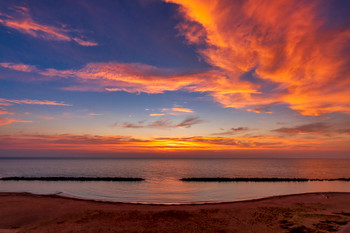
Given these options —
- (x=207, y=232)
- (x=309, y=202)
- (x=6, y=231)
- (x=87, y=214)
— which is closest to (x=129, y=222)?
(x=87, y=214)

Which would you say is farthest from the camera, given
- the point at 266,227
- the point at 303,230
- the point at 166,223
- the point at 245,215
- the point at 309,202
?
the point at 309,202

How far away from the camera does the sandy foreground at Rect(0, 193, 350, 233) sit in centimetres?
2088

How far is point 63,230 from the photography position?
20312 mm

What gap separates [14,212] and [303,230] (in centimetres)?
3378

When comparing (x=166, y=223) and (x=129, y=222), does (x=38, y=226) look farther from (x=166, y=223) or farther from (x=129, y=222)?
(x=166, y=223)

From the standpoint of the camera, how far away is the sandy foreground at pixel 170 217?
20.9 metres

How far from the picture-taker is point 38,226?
21656mm

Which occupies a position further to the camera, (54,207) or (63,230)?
(54,207)

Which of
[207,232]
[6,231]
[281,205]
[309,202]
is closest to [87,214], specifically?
[6,231]

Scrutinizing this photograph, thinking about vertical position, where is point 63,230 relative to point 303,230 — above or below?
below

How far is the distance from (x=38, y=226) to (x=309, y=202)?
37360mm

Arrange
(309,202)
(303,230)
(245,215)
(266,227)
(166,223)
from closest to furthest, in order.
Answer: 1. (303,230)
2. (266,227)
3. (166,223)
4. (245,215)
5. (309,202)

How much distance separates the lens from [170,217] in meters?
25.1

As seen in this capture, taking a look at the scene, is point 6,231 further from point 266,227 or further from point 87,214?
point 266,227
